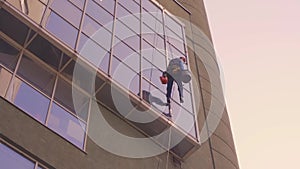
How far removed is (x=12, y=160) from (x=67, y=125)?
6.52 feet

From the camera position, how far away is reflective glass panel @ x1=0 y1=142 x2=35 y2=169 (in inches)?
428

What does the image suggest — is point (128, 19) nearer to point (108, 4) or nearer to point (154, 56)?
point (108, 4)

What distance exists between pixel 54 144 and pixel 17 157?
1.04m

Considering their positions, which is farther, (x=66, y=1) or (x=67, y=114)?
(x=66, y=1)

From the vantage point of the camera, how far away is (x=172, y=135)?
15633mm

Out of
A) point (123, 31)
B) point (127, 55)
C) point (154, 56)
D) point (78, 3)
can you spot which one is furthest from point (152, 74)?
point (78, 3)

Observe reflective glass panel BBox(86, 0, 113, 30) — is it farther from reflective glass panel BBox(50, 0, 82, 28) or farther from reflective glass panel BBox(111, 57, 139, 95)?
reflective glass panel BBox(111, 57, 139, 95)

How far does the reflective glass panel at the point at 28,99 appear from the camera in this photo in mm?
12133

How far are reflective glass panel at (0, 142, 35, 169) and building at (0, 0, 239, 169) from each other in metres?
0.02

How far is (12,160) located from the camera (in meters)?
11.1

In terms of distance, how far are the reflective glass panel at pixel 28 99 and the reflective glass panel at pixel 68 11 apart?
303cm

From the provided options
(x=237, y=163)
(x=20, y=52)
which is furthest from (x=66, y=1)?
(x=237, y=163)

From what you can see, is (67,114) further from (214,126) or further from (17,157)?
(214,126)

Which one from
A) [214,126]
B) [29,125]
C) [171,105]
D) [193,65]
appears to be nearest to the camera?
[29,125]
